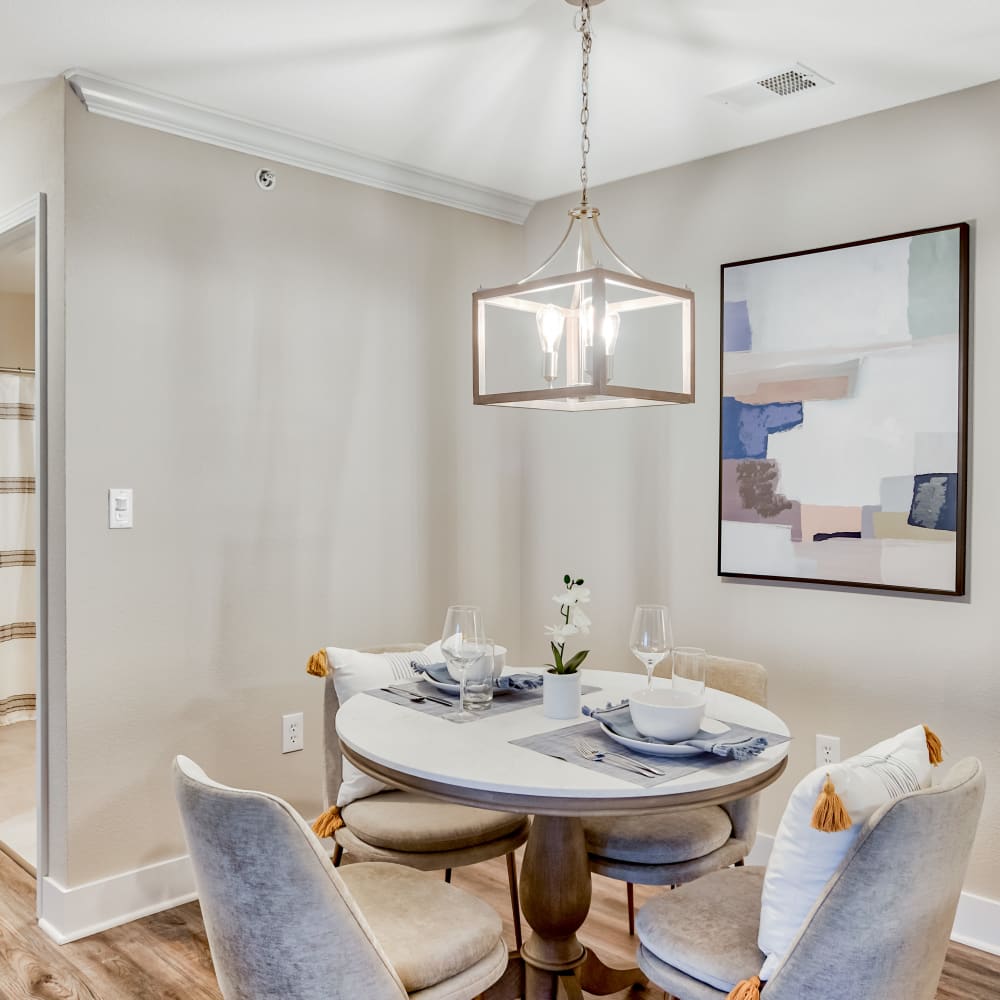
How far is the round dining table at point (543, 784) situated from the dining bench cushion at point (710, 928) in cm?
24

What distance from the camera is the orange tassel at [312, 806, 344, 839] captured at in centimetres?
229

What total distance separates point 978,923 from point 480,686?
166cm

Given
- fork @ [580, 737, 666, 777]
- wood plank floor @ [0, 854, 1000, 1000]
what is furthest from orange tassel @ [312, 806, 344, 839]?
fork @ [580, 737, 666, 777]

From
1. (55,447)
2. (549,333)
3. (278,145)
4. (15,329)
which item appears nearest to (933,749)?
(549,333)

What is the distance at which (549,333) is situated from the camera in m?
2.16

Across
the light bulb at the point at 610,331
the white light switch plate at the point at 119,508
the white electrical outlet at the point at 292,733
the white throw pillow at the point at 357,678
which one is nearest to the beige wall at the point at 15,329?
the white light switch plate at the point at 119,508

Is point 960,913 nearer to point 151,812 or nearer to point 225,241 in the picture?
point 151,812

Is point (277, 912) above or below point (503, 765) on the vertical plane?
below

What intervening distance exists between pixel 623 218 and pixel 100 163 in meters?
1.83

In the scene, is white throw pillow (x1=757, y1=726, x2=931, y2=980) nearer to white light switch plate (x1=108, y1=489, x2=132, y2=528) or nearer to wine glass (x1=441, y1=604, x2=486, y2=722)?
wine glass (x1=441, y1=604, x2=486, y2=722)

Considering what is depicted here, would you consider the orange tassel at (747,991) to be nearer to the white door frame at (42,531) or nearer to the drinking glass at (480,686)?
the drinking glass at (480,686)

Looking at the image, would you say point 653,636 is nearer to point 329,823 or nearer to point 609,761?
point 609,761

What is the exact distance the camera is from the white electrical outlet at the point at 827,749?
2910mm

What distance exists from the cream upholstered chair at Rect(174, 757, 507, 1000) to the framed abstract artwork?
1873 mm
